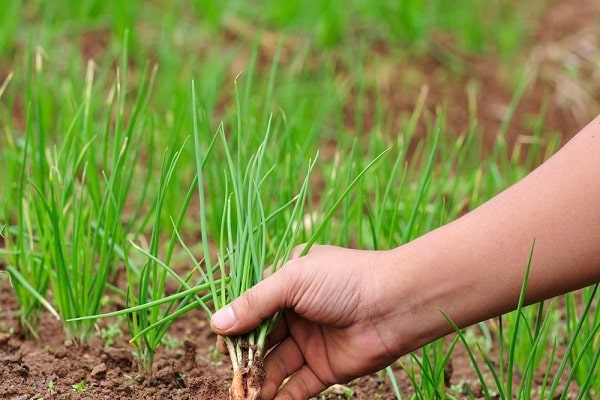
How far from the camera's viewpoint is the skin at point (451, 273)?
1.76 metres

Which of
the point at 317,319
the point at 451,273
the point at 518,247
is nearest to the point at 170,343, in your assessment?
the point at 317,319

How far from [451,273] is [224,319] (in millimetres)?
397

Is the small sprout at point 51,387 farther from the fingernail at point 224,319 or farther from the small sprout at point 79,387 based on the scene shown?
the fingernail at point 224,319

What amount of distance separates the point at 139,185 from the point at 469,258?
1.76 m

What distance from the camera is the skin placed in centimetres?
176

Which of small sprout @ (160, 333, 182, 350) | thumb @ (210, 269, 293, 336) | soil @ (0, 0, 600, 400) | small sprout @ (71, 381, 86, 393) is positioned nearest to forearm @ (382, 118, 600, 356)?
thumb @ (210, 269, 293, 336)

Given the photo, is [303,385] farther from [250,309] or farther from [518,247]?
[518,247]

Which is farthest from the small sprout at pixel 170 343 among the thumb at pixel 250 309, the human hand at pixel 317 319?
the thumb at pixel 250 309

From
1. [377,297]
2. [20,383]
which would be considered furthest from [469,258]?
[20,383]

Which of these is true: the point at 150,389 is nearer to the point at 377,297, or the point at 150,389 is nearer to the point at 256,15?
the point at 377,297

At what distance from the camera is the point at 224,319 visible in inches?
71.1

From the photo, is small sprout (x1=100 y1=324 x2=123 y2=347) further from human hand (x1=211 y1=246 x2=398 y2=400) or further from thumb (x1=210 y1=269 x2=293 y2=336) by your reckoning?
thumb (x1=210 y1=269 x2=293 y2=336)

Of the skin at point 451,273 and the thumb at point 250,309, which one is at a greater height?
the skin at point 451,273

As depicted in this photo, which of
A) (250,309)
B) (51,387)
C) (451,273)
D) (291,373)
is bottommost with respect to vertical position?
(51,387)
